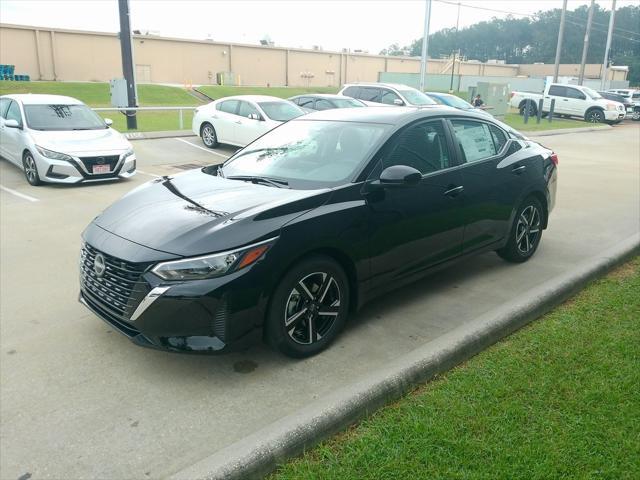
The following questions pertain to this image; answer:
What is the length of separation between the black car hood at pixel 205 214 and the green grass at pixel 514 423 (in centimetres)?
133

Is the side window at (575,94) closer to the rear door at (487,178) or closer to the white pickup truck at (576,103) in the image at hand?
the white pickup truck at (576,103)

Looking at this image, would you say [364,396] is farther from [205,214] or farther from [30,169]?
[30,169]

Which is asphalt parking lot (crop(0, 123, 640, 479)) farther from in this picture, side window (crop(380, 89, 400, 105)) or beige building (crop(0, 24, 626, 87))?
beige building (crop(0, 24, 626, 87))

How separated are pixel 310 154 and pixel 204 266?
1.66m

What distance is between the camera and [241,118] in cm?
1420

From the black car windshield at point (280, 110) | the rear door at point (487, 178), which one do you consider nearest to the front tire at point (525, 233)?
the rear door at point (487, 178)

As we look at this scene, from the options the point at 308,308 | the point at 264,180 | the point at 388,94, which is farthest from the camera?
the point at 388,94

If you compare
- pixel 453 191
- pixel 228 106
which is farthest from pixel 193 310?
pixel 228 106

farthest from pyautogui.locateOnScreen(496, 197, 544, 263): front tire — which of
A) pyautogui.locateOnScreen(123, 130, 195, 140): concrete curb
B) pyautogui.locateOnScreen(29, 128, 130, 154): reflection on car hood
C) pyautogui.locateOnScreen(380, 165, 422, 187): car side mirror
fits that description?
pyautogui.locateOnScreen(123, 130, 195, 140): concrete curb

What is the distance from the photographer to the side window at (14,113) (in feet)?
34.1

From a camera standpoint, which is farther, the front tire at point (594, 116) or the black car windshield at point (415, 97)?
the front tire at point (594, 116)

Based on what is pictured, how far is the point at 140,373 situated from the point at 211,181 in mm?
1589

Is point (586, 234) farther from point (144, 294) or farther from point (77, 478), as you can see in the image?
point (77, 478)

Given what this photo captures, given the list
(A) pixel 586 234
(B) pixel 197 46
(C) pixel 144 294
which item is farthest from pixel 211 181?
(B) pixel 197 46
